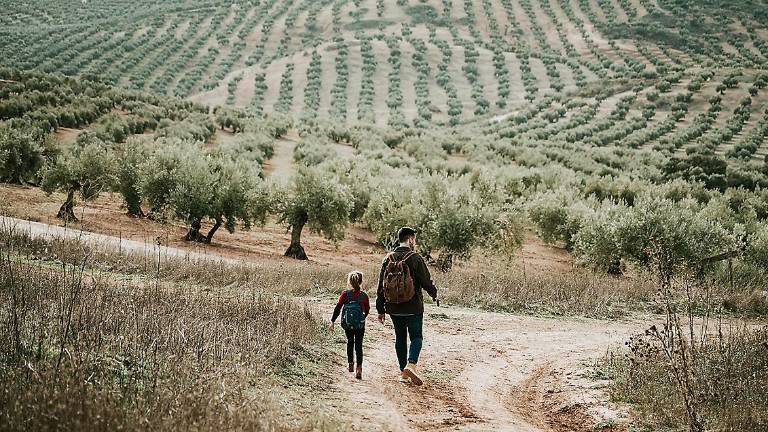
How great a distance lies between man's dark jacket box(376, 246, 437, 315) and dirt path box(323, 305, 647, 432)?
3.36 feet

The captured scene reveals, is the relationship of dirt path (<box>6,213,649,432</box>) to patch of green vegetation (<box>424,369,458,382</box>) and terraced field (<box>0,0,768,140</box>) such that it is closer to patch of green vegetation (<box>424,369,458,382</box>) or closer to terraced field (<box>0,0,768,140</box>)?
patch of green vegetation (<box>424,369,458,382</box>)

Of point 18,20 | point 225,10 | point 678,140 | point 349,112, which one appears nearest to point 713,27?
point 678,140

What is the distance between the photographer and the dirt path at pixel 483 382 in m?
6.83

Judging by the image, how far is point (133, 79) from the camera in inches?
3878

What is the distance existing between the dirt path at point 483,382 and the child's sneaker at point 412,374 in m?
0.11

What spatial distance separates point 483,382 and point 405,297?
1967 mm

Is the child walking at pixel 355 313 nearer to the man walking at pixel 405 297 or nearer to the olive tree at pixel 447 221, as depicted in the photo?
the man walking at pixel 405 297

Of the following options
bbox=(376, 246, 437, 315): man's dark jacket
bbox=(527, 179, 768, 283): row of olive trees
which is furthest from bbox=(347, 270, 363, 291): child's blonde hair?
bbox=(527, 179, 768, 283): row of olive trees

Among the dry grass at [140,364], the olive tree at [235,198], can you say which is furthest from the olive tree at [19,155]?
the dry grass at [140,364]

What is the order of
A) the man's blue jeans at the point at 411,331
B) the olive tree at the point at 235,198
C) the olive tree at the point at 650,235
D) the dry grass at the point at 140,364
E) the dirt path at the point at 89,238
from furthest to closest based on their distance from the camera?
1. the olive tree at the point at 235,198
2. the olive tree at the point at 650,235
3. the dirt path at the point at 89,238
4. the man's blue jeans at the point at 411,331
5. the dry grass at the point at 140,364

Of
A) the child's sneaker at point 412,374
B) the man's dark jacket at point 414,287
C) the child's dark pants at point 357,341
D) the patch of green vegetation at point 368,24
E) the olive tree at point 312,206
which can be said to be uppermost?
the patch of green vegetation at point 368,24

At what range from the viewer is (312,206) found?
2828 cm

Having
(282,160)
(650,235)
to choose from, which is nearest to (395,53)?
(282,160)

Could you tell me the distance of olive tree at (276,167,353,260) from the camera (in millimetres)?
28312
